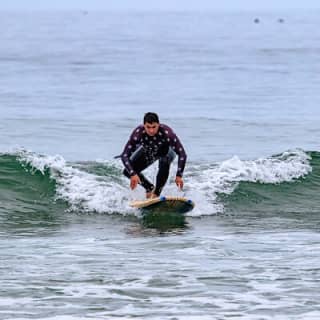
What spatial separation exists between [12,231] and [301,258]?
389 cm

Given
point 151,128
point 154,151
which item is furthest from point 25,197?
point 151,128

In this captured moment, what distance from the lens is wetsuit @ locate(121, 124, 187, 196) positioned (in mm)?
14031

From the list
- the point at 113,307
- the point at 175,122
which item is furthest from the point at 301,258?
the point at 175,122

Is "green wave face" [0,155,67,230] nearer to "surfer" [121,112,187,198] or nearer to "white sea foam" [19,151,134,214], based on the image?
"white sea foam" [19,151,134,214]

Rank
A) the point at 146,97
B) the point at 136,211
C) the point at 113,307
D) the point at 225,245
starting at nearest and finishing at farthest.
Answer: the point at 113,307
the point at 225,245
the point at 136,211
the point at 146,97

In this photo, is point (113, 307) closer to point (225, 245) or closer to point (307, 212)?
point (225, 245)

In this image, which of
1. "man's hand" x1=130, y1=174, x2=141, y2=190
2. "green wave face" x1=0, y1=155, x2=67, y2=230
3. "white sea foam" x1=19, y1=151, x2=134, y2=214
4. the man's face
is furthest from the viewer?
"white sea foam" x1=19, y1=151, x2=134, y2=214

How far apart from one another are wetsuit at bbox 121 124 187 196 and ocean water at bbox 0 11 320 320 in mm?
692

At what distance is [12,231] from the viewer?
44.3 ft

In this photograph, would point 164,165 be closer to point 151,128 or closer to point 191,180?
point 151,128

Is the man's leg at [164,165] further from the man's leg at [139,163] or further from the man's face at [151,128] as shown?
the man's face at [151,128]

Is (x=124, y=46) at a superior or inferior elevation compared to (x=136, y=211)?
superior

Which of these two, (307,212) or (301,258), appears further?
(307,212)

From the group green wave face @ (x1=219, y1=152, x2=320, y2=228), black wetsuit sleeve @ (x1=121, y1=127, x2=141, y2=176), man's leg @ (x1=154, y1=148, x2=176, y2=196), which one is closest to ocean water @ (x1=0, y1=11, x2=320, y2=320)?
green wave face @ (x1=219, y1=152, x2=320, y2=228)
